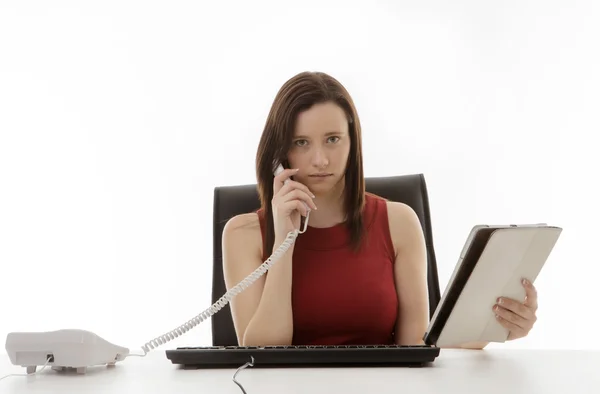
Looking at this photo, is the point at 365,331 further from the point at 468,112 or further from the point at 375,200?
the point at 468,112

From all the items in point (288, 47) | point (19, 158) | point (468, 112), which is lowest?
point (19, 158)

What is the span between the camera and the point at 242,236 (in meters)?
1.91

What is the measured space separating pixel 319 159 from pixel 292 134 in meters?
0.11

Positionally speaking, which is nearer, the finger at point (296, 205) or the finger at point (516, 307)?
the finger at point (516, 307)

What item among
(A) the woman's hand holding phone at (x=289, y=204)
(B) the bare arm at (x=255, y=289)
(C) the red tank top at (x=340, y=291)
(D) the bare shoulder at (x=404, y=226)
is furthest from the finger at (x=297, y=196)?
(D) the bare shoulder at (x=404, y=226)

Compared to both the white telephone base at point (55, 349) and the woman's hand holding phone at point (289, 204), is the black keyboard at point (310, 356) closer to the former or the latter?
the white telephone base at point (55, 349)

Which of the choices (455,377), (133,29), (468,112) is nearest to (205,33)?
(133,29)

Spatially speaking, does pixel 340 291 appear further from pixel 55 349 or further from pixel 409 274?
pixel 55 349

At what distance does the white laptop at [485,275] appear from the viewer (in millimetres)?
1106

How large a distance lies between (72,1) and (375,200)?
7.19 feet

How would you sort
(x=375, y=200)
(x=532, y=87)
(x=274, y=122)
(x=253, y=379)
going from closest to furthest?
(x=253, y=379), (x=274, y=122), (x=375, y=200), (x=532, y=87)

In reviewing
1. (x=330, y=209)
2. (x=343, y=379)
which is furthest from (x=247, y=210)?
(x=343, y=379)

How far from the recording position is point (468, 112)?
3262 mm

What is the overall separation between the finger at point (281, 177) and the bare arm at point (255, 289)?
0.14m
